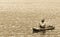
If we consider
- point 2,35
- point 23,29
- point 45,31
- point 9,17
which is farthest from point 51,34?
point 9,17

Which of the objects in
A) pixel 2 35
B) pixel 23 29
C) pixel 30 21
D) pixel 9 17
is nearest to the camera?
pixel 2 35

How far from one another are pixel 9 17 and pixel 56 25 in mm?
3461

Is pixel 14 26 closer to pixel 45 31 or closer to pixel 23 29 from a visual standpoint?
pixel 23 29

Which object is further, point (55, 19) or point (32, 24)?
point (55, 19)

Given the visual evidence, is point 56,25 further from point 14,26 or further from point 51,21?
point 14,26

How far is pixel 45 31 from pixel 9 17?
3903mm

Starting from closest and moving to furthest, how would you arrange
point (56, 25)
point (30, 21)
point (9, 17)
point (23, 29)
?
1. point (23, 29)
2. point (56, 25)
3. point (30, 21)
4. point (9, 17)

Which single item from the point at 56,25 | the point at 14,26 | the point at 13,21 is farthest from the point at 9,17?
the point at 56,25

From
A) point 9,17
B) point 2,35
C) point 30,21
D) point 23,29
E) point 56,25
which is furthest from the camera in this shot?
point 9,17

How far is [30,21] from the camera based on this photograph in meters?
13.6

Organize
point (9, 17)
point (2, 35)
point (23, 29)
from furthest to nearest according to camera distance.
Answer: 1. point (9, 17)
2. point (23, 29)
3. point (2, 35)

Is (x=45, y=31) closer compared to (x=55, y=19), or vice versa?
(x=45, y=31)

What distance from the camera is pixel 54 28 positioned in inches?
475

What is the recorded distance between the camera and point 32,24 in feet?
42.1
